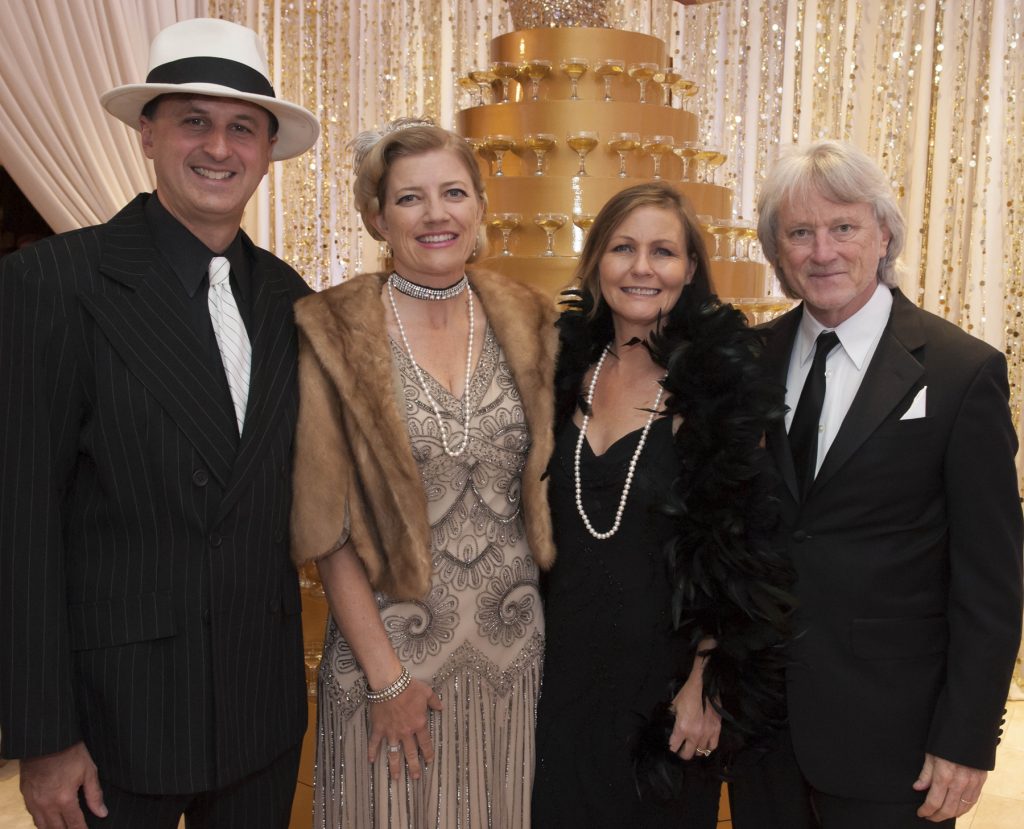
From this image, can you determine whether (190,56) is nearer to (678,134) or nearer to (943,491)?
(943,491)

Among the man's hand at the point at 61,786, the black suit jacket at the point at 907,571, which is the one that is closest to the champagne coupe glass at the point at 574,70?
the black suit jacket at the point at 907,571

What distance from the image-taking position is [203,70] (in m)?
1.55

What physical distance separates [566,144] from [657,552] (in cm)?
192

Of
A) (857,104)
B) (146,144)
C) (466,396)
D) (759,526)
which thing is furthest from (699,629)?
(857,104)

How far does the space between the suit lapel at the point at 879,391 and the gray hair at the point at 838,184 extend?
6.2 inches

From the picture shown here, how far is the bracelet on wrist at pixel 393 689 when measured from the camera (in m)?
1.66

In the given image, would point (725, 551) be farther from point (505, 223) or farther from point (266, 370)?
point (505, 223)

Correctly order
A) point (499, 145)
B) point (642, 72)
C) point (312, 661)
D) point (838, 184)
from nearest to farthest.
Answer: point (838, 184), point (312, 661), point (499, 145), point (642, 72)

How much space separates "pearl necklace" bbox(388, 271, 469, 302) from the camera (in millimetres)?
1750

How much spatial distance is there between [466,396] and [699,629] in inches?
22.0

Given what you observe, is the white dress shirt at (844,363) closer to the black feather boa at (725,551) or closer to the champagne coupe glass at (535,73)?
the black feather boa at (725,551)

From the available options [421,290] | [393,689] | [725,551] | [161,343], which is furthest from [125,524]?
[725,551]

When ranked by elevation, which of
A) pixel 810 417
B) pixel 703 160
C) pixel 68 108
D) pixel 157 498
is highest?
pixel 68 108

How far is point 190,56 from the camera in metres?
1.57
